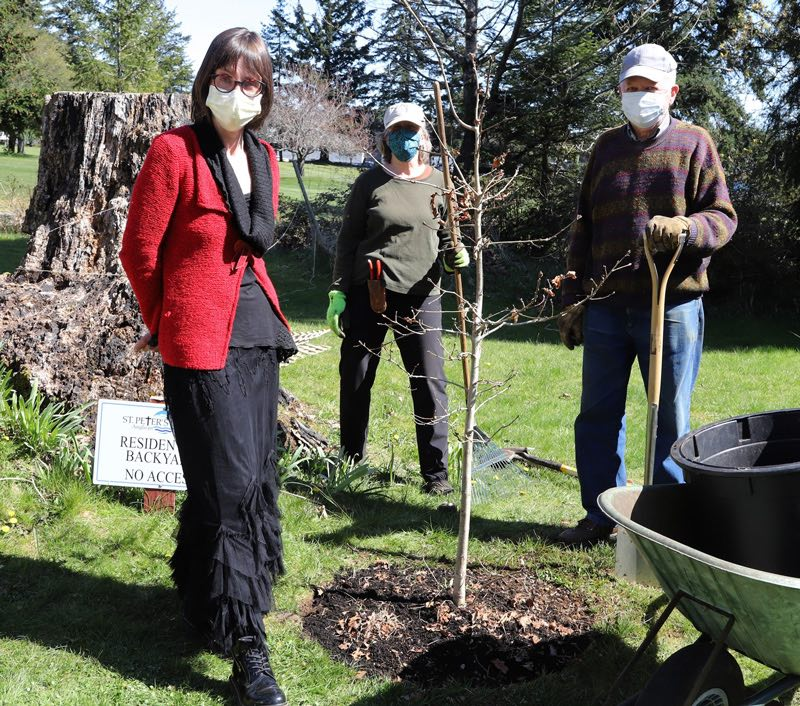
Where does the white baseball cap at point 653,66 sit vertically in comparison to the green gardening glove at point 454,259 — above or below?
above

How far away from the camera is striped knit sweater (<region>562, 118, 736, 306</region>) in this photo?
335cm

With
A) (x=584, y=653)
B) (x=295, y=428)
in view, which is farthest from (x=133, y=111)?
(x=584, y=653)

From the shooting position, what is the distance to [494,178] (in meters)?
2.93

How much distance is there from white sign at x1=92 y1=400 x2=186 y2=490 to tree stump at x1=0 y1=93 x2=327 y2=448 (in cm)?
52

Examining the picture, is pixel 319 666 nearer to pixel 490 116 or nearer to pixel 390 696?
pixel 390 696

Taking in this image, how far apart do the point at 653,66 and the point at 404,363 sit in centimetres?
189

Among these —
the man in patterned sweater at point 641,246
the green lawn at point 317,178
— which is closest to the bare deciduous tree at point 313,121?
the green lawn at point 317,178

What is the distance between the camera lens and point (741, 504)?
2219 mm

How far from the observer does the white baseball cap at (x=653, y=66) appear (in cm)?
331

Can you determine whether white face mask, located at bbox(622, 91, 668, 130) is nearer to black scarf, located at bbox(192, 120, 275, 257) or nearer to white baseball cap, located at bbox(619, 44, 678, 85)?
white baseball cap, located at bbox(619, 44, 678, 85)

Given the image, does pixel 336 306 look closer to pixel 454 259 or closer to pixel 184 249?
pixel 454 259

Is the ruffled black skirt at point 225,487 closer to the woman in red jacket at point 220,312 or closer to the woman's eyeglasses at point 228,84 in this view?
the woman in red jacket at point 220,312

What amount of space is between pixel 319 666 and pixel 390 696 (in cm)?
30

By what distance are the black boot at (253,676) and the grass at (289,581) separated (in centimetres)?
12
